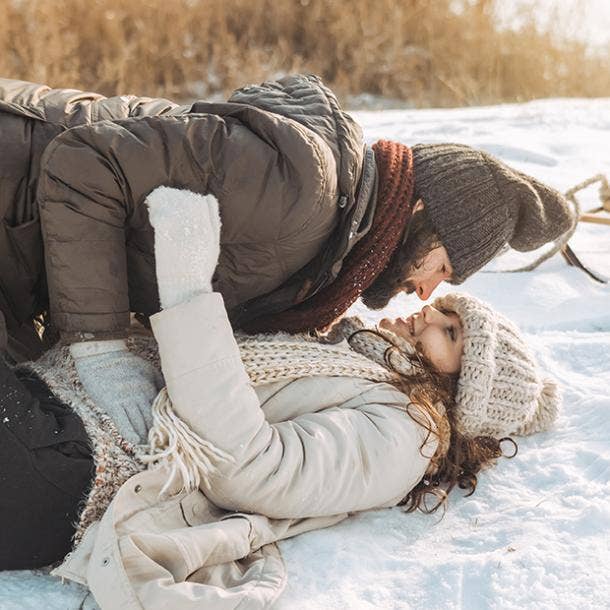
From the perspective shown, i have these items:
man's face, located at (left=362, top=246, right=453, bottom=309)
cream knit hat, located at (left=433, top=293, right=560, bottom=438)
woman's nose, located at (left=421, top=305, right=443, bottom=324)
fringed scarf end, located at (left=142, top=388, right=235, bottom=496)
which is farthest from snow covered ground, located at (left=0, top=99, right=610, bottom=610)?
man's face, located at (left=362, top=246, right=453, bottom=309)

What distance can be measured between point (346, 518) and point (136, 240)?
83 cm

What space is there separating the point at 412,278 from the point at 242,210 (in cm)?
56

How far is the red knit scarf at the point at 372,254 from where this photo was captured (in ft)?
7.05

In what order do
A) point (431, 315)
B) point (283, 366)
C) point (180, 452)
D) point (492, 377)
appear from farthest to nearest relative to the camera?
point (431, 315) < point (492, 377) < point (283, 366) < point (180, 452)

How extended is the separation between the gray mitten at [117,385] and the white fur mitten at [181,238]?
161mm

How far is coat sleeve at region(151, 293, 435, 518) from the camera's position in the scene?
6.05 feet

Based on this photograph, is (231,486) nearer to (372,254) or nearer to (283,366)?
(283,366)

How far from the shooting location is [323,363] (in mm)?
2164

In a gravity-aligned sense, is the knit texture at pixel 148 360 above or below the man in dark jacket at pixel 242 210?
below

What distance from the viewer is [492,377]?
2221 millimetres

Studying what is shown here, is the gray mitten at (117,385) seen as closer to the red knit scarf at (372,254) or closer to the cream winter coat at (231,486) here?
the cream winter coat at (231,486)

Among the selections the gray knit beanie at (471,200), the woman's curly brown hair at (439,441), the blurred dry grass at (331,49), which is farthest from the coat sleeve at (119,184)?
the blurred dry grass at (331,49)

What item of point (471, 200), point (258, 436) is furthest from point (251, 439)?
point (471, 200)

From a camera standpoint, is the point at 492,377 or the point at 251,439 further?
the point at 492,377
